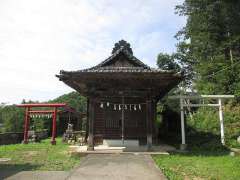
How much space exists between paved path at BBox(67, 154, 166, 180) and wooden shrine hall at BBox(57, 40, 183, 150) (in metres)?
2.81

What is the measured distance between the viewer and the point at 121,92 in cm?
1214

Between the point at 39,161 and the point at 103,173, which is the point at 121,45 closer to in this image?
the point at 39,161

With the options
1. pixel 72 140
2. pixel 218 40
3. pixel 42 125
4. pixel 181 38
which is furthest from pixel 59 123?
pixel 218 40

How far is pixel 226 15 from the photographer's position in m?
25.5

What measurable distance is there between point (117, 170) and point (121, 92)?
519cm

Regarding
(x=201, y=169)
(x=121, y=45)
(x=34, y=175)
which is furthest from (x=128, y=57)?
(x=34, y=175)

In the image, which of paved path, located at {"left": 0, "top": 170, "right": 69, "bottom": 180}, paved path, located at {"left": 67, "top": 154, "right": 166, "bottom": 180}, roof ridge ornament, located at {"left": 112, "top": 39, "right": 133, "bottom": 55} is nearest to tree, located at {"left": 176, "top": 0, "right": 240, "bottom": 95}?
roof ridge ornament, located at {"left": 112, "top": 39, "right": 133, "bottom": 55}

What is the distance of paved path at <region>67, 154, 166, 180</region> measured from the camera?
6640mm

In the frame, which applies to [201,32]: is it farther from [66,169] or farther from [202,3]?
[66,169]

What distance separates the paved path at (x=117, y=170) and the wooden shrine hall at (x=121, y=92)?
281 cm

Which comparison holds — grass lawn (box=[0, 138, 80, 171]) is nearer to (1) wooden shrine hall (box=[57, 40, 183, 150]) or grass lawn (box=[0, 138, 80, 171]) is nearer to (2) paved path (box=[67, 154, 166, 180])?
(2) paved path (box=[67, 154, 166, 180])

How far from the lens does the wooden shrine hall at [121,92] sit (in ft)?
35.8

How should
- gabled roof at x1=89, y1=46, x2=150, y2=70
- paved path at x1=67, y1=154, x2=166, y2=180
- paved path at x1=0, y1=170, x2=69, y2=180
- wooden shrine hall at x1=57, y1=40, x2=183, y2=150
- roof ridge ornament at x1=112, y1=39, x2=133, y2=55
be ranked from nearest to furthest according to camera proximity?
paved path at x1=0, y1=170, x2=69, y2=180, paved path at x1=67, y1=154, x2=166, y2=180, wooden shrine hall at x1=57, y1=40, x2=183, y2=150, gabled roof at x1=89, y1=46, x2=150, y2=70, roof ridge ornament at x1=112, y1=39, x2=133, y2=55

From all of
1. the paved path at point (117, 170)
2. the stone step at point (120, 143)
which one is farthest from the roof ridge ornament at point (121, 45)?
the paved path at point (117, 170)
